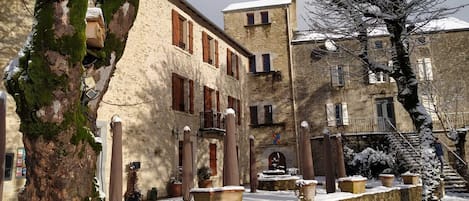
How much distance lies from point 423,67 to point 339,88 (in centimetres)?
509

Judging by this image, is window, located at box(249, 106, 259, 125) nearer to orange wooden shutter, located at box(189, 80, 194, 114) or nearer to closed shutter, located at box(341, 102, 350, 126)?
closed shutter, located at box(341, 102, 350, 126)

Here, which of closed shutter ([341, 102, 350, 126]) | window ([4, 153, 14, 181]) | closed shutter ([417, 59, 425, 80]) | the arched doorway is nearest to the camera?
window ([4, 153, 14, 181])

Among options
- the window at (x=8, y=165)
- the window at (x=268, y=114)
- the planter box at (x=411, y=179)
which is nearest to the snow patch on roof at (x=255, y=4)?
the window at (x=268, y=114)

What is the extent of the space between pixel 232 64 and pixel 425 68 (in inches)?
466

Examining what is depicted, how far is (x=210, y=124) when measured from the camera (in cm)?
1691

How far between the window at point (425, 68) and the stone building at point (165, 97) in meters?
12.0

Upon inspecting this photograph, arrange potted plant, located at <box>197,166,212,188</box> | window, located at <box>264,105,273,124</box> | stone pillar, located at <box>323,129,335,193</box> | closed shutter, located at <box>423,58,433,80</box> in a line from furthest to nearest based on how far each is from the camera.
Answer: window, located at <box>264,105,273,124</box> → closed shutter, located at <box>423,58,433,80</box> → potted plant, located at <box>197,166,212,188</box> → stone pillar, located at <box>323,129,335,193</box>

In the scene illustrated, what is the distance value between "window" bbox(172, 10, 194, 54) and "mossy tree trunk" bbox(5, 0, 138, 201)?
11.6 meters

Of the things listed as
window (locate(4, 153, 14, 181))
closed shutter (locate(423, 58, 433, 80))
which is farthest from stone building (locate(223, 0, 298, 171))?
window (locate(4, 153, 14, 181))

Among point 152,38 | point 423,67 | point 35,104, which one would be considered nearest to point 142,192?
point 152,38

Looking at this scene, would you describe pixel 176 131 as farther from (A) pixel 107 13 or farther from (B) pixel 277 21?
(B) pixel 277 21

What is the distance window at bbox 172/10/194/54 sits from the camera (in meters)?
15.2

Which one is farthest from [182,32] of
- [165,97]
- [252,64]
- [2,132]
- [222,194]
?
[2,132]

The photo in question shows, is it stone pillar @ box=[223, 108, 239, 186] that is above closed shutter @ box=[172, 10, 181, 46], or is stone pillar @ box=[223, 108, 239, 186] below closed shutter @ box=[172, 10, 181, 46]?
below
